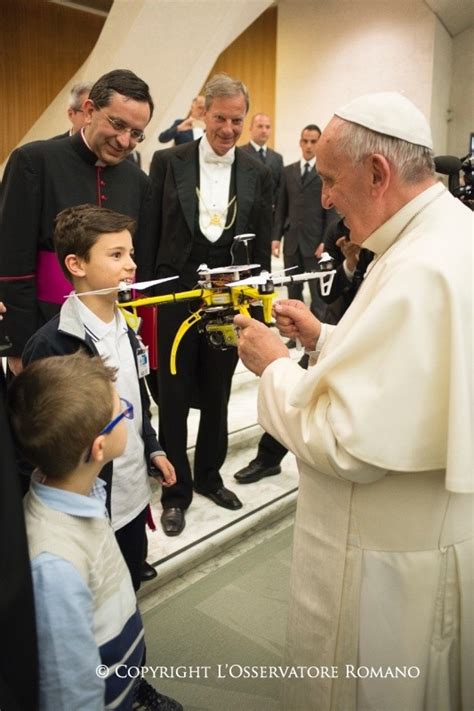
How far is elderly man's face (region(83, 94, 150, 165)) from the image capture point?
1986 millimetres

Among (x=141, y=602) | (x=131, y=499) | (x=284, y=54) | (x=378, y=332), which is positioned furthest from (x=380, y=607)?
(x=284, y=54)

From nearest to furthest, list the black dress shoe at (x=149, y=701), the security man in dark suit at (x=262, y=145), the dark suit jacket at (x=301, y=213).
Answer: the black dress shoe at (x=149, y=701) → the dark suit jacket at (x=301, y=213) → the security man in dark suit at (x=262, y=145)

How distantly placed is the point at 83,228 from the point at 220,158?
1155 mm

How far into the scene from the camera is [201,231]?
2.64 m

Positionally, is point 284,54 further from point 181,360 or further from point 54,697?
point 54,697

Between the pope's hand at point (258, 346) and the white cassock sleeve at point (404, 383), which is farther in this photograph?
the pope's hand at point (258, 346)

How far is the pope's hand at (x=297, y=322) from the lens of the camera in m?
1.75

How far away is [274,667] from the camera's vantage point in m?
2.05

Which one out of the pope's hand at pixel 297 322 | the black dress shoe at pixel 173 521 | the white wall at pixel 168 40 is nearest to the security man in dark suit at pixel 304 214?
the white wall at pixel 168 40

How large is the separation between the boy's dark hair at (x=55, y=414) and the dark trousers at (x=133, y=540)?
2.56 ft

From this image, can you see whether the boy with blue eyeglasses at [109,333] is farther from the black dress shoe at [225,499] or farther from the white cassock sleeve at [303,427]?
the black dress shoe at [225,499]

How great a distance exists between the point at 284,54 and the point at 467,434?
9425 mm

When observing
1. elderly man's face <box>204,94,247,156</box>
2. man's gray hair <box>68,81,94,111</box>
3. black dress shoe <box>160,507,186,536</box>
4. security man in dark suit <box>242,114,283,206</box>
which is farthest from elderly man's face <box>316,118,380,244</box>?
security man in dark suit <box>242,114,283,206</box>

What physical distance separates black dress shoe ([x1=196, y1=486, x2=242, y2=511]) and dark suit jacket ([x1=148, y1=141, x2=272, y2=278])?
3.56ft
